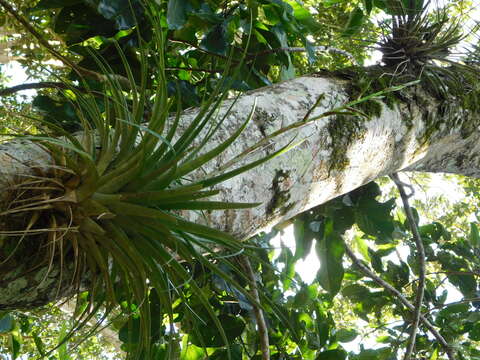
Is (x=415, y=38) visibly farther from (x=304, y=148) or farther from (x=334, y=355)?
(x=334, y=355)

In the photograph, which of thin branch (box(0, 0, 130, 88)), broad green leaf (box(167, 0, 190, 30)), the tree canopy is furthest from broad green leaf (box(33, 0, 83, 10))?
thin branch (box(0, 0, 130, 88))

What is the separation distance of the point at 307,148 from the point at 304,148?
0.04 feet

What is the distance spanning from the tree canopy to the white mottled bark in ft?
0.14

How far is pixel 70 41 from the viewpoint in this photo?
2256 mm

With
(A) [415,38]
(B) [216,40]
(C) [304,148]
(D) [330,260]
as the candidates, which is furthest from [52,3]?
(D) [330,260]

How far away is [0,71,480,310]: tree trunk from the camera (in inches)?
50.6

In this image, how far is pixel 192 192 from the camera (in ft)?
3.65

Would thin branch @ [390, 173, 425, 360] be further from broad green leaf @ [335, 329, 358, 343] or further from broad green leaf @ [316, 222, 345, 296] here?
broad green leaf @ [335, 329, 358, 343]

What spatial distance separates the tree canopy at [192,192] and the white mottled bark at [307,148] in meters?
0.04

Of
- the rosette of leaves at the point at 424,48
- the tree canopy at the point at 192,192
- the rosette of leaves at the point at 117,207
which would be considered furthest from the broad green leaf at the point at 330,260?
the rosette of leaves at the point at 117,207

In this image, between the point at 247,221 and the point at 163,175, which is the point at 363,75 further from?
the point at 163,175

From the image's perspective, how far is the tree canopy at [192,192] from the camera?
1102 mm

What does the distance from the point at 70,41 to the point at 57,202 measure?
→ 4.59ft

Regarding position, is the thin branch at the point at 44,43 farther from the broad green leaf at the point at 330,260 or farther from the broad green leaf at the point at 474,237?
the broad green leaf at the point at 474,237
